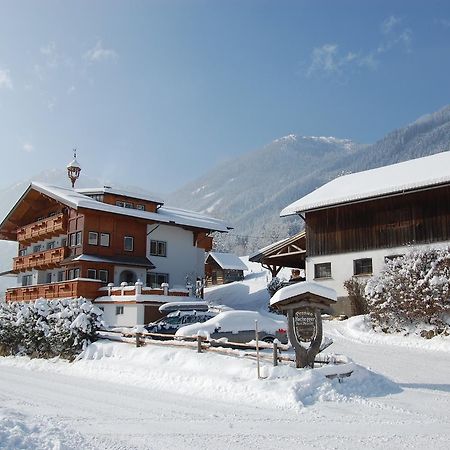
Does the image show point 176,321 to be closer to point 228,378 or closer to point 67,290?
point 228,378

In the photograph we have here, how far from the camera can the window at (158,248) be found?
40.0 meters

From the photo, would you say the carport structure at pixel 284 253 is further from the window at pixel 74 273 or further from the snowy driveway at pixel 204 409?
the snowy driveway at pixel 204 409

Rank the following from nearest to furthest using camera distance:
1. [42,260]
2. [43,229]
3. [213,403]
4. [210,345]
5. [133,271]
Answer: [213,403] → [210,345] → [133,271] → [42,260] → [43,229]

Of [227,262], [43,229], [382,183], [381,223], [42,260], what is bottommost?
[42,260]

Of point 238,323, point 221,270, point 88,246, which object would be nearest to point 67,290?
point 88,246

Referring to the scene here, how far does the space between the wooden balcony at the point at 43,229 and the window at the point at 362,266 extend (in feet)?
67.6

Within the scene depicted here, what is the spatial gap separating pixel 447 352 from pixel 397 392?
822 cm

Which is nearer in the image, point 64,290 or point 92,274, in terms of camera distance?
point 64,290

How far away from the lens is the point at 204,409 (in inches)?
456

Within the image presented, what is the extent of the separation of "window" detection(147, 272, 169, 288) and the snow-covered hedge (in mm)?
15125

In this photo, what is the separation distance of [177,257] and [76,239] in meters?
8.25

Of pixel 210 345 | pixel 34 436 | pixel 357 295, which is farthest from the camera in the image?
pixel 357 295

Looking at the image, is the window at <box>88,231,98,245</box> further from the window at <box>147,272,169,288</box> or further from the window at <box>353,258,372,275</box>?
the window at <box>353,258,372,275</box>

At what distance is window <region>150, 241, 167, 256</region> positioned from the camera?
40.0 meters
